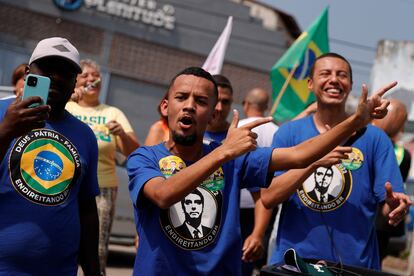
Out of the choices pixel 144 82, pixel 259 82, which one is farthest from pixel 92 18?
pixel 259 82

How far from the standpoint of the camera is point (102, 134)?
23.6ft

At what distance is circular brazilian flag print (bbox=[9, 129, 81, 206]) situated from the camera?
12.9 feet

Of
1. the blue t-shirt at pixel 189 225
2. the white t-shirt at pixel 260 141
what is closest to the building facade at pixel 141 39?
the white t-shirt at pixel 260 141

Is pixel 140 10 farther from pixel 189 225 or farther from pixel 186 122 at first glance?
pixel 189 225

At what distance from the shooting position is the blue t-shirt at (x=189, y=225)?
3828mm

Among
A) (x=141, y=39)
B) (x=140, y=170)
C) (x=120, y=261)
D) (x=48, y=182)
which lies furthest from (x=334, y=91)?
(x=141, y=39)

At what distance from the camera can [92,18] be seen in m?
22.8

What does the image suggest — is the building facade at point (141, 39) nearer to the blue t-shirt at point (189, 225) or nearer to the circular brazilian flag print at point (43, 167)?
the circular brazilian flag print at point (43, 167)

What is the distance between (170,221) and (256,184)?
0.46 metres

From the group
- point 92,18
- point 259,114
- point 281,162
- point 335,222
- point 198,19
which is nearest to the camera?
point 281,162

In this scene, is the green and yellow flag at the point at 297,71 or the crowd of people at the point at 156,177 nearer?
the crowd of people at the point at 156,177

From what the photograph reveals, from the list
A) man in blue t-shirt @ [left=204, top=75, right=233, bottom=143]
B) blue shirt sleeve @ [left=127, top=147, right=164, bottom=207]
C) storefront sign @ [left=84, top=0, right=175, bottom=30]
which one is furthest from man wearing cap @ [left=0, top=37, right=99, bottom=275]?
storefront sign @ [left=84, top=0, right=175, bottom=30]

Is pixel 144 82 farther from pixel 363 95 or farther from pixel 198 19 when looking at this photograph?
pixel 363 95

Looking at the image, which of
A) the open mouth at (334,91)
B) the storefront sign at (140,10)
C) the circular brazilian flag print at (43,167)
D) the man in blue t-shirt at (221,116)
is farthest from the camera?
the storefront sign at (140,10)
